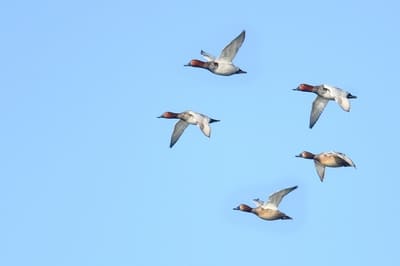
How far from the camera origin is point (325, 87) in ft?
192

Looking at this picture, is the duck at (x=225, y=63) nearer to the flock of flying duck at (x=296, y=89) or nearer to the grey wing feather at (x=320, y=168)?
the flock of flying duck at (x=296, y=89)

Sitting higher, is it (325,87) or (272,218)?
(325,87)

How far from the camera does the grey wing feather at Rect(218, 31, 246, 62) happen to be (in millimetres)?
56928

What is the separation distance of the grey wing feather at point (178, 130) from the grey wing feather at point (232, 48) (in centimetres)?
519

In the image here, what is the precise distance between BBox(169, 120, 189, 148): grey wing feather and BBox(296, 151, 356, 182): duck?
6.26 meters

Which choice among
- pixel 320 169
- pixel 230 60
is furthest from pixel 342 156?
pixel 230 60

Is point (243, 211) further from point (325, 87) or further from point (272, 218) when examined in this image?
point (325, 87)

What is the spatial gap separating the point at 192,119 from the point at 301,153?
5.35m

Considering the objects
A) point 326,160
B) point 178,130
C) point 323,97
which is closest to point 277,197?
point 326,160

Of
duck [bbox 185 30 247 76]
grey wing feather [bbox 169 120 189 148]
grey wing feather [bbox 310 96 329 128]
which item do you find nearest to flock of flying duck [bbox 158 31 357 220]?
duck [bbox 185 30 247 76]

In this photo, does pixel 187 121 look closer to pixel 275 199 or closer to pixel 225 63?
pixel 225 63

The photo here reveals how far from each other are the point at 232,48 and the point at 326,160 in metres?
6.82

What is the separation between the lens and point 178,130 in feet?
203

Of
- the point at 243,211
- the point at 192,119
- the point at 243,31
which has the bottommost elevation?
the point at 243,211
